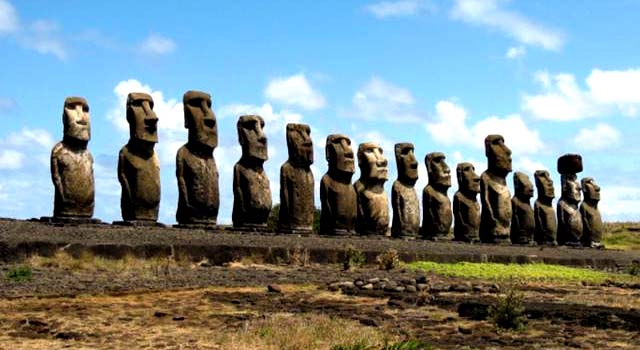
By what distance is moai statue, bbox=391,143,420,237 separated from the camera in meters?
22.4

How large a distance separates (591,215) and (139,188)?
18156 millimetres

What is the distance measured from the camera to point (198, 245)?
46.6 feet

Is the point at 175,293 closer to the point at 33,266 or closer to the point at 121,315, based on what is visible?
the point at 121,315

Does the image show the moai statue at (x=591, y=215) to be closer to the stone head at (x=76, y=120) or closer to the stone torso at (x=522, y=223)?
the stone torso at (x=522, y=223)

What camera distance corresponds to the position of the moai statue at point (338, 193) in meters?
20.3

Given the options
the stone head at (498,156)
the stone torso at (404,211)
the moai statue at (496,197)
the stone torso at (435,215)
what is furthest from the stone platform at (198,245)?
the stone head at (498,156)

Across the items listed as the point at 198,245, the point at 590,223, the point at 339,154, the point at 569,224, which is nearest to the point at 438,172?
the point at 339,154

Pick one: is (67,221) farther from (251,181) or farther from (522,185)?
(522,185)

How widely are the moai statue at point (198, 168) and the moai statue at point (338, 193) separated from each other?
11.4ft

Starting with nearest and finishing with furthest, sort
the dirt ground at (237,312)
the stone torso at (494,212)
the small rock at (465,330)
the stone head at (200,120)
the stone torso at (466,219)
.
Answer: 1. the dirt ground at (237,312)
2. the small rock at (465,330)
3. the stone head at (200,120)
4. the stone torso at (466,219)
5. the stone torso at (494,212)

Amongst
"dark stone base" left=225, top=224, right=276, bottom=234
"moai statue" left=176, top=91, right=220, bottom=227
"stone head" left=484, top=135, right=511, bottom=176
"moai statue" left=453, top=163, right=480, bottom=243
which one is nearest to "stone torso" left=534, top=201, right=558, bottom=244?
"stone head" left=484, top=135, right=511, bottom=176

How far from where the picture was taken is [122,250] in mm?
13047

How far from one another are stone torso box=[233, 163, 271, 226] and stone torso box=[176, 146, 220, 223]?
0.73 meters

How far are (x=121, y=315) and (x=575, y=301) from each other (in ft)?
18.4
